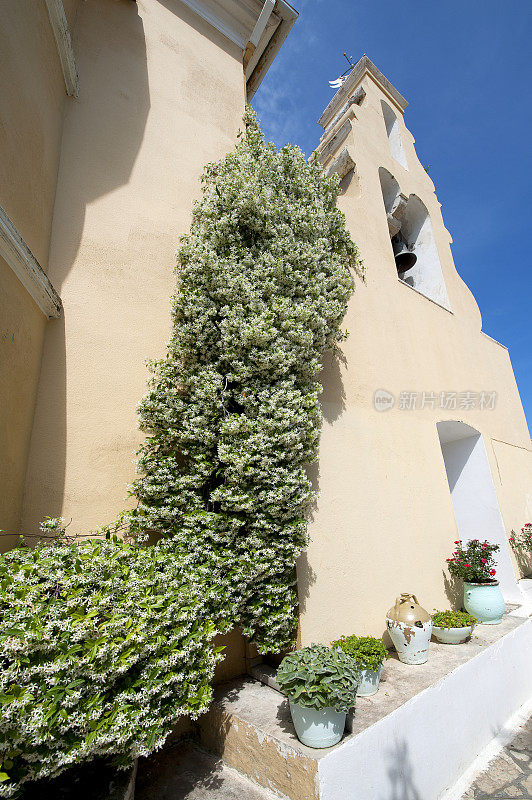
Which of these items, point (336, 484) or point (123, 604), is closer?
point (123, 604)

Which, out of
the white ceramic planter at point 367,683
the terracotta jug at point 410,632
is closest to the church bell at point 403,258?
the terracotta jug at point 410,632

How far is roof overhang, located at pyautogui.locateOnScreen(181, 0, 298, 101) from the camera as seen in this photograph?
230 inches

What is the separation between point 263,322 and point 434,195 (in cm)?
706

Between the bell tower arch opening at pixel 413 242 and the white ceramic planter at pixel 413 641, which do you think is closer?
the white ceramic planter at pixel 413 641

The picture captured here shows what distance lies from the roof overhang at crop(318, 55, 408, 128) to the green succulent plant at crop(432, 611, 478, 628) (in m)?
9.65

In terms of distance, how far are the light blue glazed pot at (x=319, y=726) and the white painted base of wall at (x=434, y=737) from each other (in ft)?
0.25

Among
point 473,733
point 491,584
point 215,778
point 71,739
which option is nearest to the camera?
point 71,739

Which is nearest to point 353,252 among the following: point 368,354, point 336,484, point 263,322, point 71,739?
point 368,354

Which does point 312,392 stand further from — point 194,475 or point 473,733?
point 473,733

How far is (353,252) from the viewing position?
4.70 metres

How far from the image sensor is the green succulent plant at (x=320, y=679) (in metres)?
2.25

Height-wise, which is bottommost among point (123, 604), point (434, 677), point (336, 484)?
point (434, 677)

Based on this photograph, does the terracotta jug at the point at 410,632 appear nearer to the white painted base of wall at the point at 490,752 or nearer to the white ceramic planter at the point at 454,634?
the white ceramic planter at the point at 454,634

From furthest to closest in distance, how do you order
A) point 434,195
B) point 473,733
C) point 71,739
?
point 434,195
point 473,733
point 71,739
